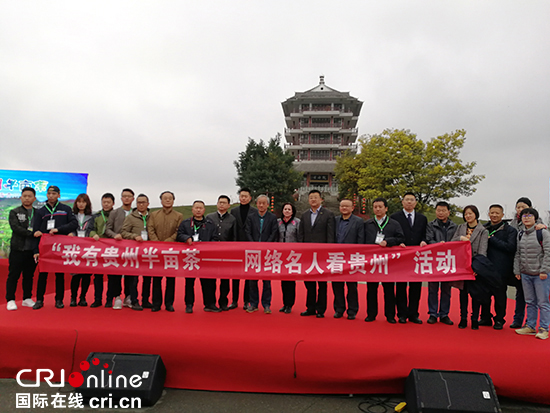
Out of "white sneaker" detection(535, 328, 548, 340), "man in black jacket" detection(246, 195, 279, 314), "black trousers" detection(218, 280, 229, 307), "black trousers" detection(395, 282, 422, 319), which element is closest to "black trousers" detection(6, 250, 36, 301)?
"black trousers" detection(218, 280, 229, 307)

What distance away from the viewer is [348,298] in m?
3.88

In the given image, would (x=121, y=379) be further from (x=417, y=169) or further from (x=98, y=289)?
(x=417, y=169)

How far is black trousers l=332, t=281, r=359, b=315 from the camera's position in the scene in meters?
3.87

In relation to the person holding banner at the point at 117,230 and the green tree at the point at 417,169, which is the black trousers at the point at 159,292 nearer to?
the person holding banner at the point at 117,230

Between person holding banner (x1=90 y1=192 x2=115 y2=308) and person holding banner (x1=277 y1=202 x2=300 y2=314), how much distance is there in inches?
88.1

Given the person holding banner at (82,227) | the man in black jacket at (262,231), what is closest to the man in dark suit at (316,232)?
the man in black jacket at (262,231)

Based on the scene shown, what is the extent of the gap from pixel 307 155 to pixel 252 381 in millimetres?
39198

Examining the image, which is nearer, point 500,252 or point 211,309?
point 500,252

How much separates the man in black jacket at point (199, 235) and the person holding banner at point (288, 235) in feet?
2.69

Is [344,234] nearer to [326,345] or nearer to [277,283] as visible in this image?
[326,345]

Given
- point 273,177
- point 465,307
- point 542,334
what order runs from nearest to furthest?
point 542,334 → point 465,307 → point 273,177

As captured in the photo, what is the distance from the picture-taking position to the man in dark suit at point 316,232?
13.0ft

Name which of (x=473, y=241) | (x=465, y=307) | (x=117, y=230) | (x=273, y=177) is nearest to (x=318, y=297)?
(x=465, y=307)

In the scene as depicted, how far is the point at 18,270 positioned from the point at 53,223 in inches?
28.4
